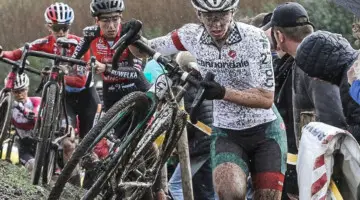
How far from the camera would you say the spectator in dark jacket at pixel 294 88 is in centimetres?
762

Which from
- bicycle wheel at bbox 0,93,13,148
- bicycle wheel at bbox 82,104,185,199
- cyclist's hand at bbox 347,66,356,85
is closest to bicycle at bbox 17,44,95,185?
bicycle wheel at bbox 0,93,13,148

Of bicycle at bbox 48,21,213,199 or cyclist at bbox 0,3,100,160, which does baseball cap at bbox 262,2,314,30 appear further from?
cyclist at bbox 0,3,100,160

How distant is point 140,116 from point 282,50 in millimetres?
1669

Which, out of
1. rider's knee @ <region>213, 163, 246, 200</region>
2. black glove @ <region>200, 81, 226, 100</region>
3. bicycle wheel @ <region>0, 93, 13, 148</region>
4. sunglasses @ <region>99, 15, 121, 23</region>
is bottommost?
bicycle wheel @ <region>0, 93, 13, 148</region>

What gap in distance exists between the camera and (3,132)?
12375mm

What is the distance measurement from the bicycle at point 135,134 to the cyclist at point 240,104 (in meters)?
0.34

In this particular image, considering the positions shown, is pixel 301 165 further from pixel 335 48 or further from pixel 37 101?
pixel 37 101

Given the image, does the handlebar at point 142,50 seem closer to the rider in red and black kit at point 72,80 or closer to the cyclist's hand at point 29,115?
the rider in red and black kit at point 72,80

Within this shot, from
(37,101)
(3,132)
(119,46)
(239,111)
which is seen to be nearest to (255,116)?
(239,111)

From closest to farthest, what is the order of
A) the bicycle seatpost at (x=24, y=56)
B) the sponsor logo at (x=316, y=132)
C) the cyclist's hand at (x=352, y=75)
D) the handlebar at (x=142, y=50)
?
1. the cyclist's hand at (x=352, y=75)
2. the sponsor logo at (x=316, y=132)
3. the handlebar at (x=142, y=50)
4. the bicycle seatpost at (x=24, y=56)

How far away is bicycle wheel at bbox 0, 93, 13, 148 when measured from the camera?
1227 centimetres

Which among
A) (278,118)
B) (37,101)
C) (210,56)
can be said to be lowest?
(37,101)

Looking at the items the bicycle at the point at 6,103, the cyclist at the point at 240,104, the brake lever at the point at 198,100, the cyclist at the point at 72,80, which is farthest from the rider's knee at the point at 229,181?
the cyclist at the point at 72,80

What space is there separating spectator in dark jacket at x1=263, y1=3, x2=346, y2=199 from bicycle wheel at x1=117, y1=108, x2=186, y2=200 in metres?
1.02
